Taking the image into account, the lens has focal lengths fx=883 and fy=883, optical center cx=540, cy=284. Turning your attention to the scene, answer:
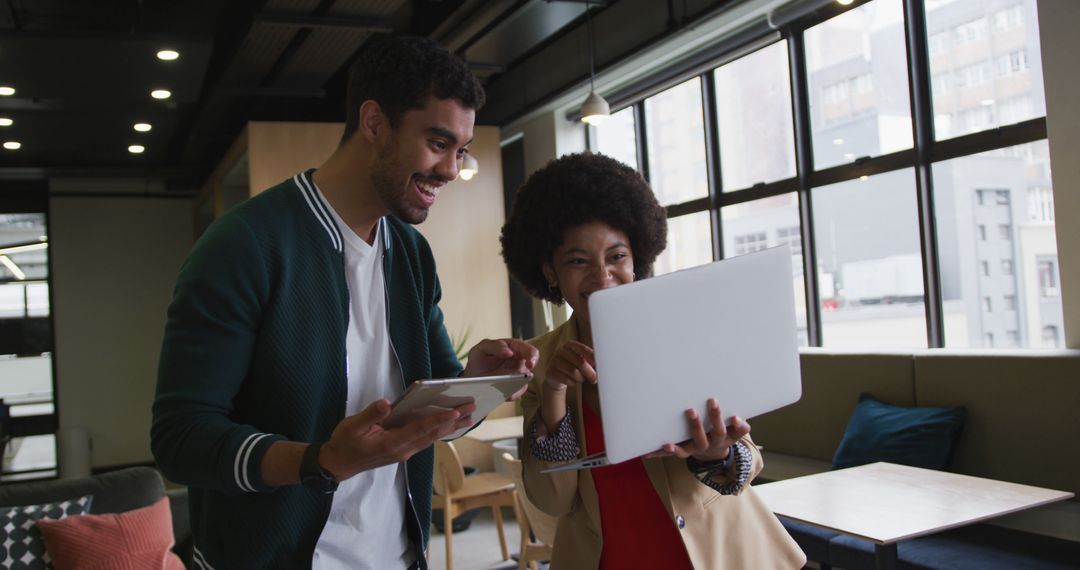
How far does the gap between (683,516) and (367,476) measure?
528 mm

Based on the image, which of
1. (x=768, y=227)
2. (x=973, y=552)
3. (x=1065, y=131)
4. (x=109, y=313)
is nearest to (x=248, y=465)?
(x=973, y=552)

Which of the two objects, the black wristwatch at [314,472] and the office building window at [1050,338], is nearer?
the black wristwatch at [314,472]

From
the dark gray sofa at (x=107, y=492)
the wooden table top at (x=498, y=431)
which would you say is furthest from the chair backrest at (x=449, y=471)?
the dark gray sofa at (x=107, y=492)

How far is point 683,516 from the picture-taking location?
148 centimetres

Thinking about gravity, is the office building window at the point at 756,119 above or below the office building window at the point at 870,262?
above

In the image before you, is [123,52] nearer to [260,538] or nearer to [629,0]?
[629,0]

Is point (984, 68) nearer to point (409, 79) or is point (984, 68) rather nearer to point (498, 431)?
point (498, 431)

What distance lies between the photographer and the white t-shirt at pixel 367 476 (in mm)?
1360

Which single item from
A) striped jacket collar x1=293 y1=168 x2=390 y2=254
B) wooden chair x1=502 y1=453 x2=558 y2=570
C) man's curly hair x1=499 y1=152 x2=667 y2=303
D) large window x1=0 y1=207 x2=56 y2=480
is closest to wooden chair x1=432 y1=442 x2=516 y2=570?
wooden chair x1=502 y1=453 x2=558 y2=570

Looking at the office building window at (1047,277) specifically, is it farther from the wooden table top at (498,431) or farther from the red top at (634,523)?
the red top at (634,523)

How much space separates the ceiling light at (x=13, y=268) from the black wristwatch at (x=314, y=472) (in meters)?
9.79

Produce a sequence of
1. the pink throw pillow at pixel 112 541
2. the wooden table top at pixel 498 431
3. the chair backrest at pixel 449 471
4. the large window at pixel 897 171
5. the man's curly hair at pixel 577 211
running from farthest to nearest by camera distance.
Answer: the wooden table top at pixel 498 431
the chair backrest at pixel 449 471
the large window at pixel 897 171
the pink throw pillow at pixel 112 541
the man's curly hair at pixel 577 211

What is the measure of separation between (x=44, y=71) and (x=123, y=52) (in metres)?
0.66

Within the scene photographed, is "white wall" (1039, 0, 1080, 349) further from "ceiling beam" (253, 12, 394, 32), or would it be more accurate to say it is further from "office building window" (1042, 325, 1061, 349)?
"ceiling beam" (253, 12, 394, 32)
